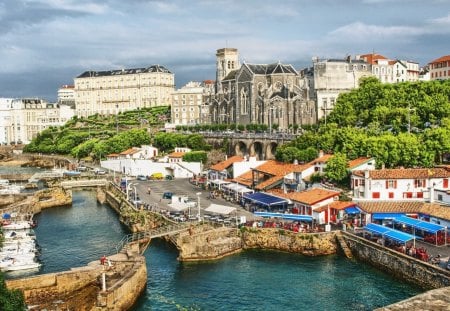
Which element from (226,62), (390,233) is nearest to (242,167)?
(390,233)

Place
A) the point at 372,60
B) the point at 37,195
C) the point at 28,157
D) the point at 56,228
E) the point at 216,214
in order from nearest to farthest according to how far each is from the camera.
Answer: the point at 216,214
the point at 56,228
the point at 37,195
the point at 372,60
the point at 28,157

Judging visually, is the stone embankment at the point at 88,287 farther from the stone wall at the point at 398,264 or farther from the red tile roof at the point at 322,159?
the red tile roof at the point at 322,159

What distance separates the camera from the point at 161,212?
5328 centimetres

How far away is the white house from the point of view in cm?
4753

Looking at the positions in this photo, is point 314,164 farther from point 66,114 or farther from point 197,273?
point 66,114

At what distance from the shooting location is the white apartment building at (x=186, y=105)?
143m

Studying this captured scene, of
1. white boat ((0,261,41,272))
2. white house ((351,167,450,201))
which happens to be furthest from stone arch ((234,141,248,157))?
white boat ((0,261,41,272))

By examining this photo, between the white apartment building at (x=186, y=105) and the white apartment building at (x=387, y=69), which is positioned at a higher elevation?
the white apartment building at (x=387, y=69)

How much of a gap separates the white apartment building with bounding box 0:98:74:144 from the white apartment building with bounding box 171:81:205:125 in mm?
55672

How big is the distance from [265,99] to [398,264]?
75206 mm

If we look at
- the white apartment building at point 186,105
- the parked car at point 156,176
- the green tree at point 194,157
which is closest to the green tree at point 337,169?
the parked car at point 156,176

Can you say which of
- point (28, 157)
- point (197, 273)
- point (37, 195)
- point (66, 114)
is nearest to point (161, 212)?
point (197, 273)

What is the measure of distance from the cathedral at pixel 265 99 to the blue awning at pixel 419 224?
190 ft

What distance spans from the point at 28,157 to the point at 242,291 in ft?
364
